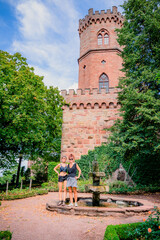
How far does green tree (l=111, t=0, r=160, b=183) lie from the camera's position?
9.16m

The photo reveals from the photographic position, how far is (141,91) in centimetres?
1126

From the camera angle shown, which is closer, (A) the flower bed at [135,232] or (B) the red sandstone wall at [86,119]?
(A) the flower bed at [135,232]

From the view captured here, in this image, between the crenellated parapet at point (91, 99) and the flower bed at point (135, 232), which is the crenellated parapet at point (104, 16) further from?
the flower bed at point (135, 232)

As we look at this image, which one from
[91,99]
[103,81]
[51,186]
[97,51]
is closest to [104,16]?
[97,51]

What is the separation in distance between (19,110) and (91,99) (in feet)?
22.8

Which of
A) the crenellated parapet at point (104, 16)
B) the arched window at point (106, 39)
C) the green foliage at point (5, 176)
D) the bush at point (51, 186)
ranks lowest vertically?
the bush at point (51, 186)

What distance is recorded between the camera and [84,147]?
15852 millimetres

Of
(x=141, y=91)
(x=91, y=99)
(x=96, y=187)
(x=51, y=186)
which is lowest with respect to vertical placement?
(x=51, y=186)

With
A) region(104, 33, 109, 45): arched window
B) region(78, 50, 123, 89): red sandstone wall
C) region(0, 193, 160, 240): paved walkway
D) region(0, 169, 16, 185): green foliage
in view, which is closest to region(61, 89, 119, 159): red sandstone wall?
region(78, 50, 123, 89): red sandstone wall

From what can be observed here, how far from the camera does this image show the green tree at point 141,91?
916 cm

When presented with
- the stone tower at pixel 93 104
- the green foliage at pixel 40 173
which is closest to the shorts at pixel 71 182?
the stone tower at pixel 93 104

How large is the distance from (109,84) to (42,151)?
1077 cm

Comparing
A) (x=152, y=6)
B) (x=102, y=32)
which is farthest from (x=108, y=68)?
(x=152, y=6)

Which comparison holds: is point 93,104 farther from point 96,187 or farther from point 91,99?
point 96,187
